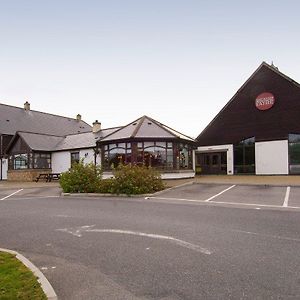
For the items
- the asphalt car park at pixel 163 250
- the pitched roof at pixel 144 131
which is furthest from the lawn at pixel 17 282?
the pitched roof at pixel 144 131

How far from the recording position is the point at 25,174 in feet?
120

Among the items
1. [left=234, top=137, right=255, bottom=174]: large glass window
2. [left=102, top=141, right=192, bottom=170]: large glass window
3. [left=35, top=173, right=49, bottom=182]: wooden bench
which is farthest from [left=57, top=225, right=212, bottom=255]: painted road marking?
[left=35, top=173, right=49, bottom=182]: wooden bench

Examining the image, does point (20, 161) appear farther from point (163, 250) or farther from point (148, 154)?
point (163, 250)

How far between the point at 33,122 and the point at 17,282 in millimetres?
44659

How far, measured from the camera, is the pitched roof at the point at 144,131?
28.2 m

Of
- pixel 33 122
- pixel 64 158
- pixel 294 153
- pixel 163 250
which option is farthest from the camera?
pixel 33 122

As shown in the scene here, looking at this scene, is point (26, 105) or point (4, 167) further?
point (26, 105)

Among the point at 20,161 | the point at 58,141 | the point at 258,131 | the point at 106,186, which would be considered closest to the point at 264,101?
the point at 258,131

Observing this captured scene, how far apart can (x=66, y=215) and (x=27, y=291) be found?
7292 millimetres

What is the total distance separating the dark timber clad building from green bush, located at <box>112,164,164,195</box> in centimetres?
1623

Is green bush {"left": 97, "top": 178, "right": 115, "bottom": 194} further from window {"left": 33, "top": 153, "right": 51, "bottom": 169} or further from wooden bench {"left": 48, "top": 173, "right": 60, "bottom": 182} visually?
window {"left": 33, "top": 153, "right": 51, "bottom": 169}

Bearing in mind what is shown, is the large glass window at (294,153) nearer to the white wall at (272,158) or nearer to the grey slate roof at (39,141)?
the white wall at (272,158)

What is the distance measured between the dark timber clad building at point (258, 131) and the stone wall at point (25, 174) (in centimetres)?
1739

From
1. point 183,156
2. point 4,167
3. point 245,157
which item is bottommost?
point 4,167
